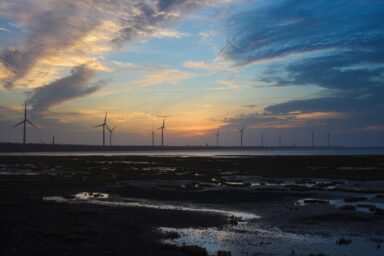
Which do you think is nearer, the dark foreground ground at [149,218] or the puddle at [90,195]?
the dark foreground ground at [149,218]

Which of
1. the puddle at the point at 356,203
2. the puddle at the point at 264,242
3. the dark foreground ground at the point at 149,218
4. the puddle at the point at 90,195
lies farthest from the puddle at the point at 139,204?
the puddle at the point at 356,203

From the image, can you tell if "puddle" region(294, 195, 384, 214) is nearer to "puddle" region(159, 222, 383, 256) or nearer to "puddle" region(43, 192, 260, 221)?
"puddle" region(43, 192, 260, 221)

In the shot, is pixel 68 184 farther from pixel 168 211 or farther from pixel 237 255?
pixel 237 255

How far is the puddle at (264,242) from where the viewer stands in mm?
20266

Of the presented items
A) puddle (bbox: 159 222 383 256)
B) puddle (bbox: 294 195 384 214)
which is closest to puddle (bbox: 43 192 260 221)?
puddle (bbox: 159 222 383 256)

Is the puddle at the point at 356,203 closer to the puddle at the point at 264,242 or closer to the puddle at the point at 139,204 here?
the puddle at the point at 139,204

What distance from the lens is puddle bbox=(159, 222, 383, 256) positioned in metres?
20.3

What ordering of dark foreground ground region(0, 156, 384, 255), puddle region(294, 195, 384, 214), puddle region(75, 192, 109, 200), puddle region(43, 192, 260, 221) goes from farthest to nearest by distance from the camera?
puddle region(75, 192, 109, 200)
puddle region(294, 195, 384, 214)
puddle region(43, 192, 260, 221)
dark foreground ground region(0, 156, 384, 255)

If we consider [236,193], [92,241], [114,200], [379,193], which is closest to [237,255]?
[92,241]

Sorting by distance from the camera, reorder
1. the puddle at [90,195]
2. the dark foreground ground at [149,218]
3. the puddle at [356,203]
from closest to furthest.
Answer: the dark foreground ground at [149,218] → the puddle at [356,203] → the puddle at [90,195]

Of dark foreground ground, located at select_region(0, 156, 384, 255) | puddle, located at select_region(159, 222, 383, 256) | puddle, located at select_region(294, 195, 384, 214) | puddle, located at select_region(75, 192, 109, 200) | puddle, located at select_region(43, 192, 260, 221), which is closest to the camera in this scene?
puddle, located at select_region(159, 222, 383, 256)

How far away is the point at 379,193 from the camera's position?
152ft

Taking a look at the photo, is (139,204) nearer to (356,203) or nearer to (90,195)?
(90,195)

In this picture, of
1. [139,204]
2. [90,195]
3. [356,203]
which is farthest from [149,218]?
[356,203]
